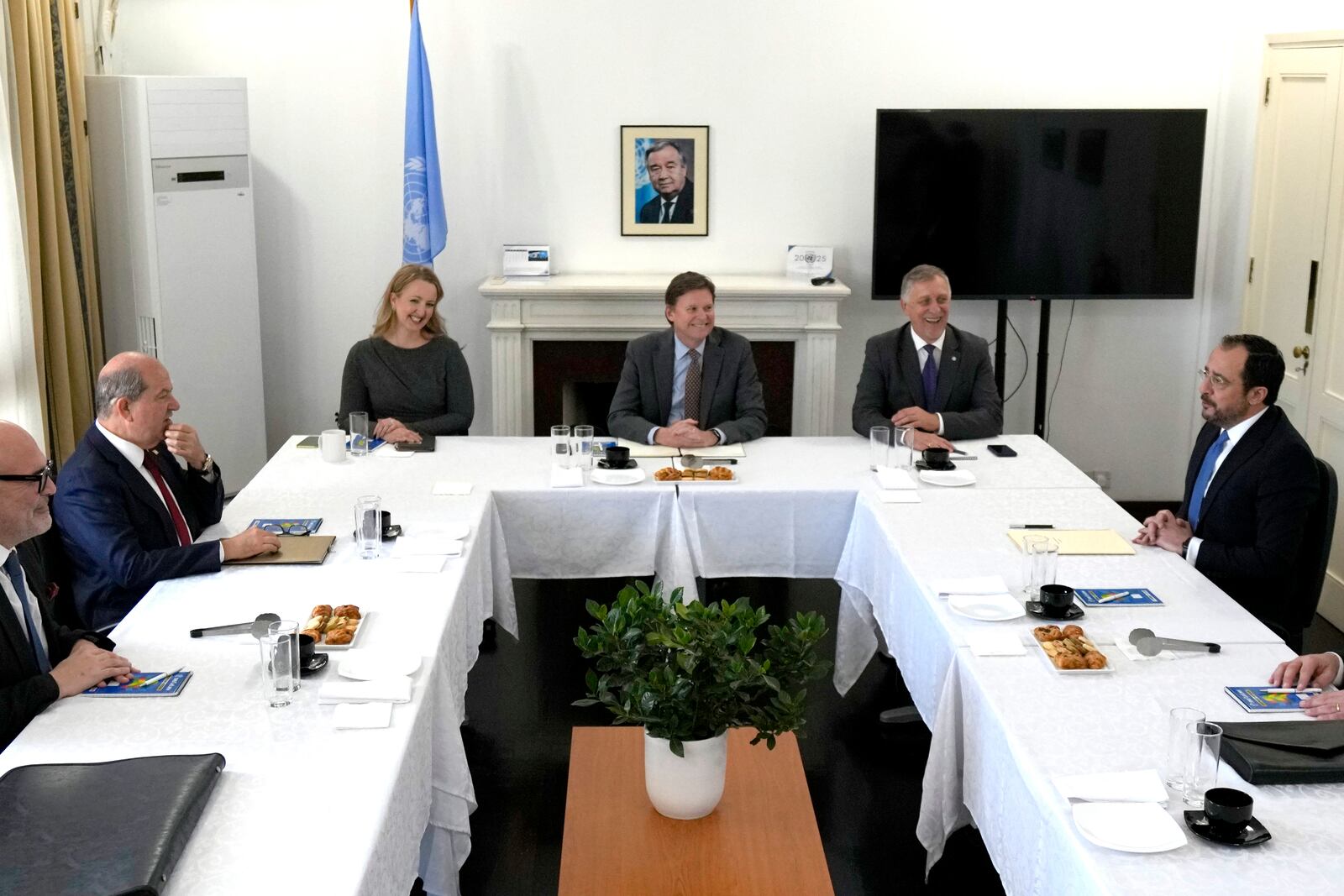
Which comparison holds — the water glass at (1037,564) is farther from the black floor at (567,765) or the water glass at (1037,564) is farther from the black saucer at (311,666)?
the black saucer at (311,666)

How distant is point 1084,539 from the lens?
3912 millimetres

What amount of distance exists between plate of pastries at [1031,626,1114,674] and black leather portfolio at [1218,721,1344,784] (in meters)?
0.34

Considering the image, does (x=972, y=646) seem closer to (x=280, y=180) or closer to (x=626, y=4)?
(x=626, y=4)

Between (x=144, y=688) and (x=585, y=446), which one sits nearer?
(x=144, y=688)

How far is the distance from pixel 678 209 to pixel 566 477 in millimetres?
2440

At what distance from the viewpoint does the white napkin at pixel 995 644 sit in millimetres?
3072

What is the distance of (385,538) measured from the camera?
12.6ft

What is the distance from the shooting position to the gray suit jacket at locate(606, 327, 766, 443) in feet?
17.1

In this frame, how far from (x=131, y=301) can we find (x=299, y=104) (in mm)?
1280

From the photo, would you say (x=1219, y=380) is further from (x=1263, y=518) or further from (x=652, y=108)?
(x=652, y=108)

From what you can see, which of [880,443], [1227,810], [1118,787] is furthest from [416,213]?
[1227,810]

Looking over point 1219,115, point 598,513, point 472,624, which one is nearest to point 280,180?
point 598,513

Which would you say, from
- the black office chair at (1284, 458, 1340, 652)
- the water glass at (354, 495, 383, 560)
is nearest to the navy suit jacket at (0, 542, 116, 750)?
the water glass at (354, 495, 383, 560)

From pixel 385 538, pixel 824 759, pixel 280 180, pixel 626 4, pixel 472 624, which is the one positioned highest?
pixel 626 4
